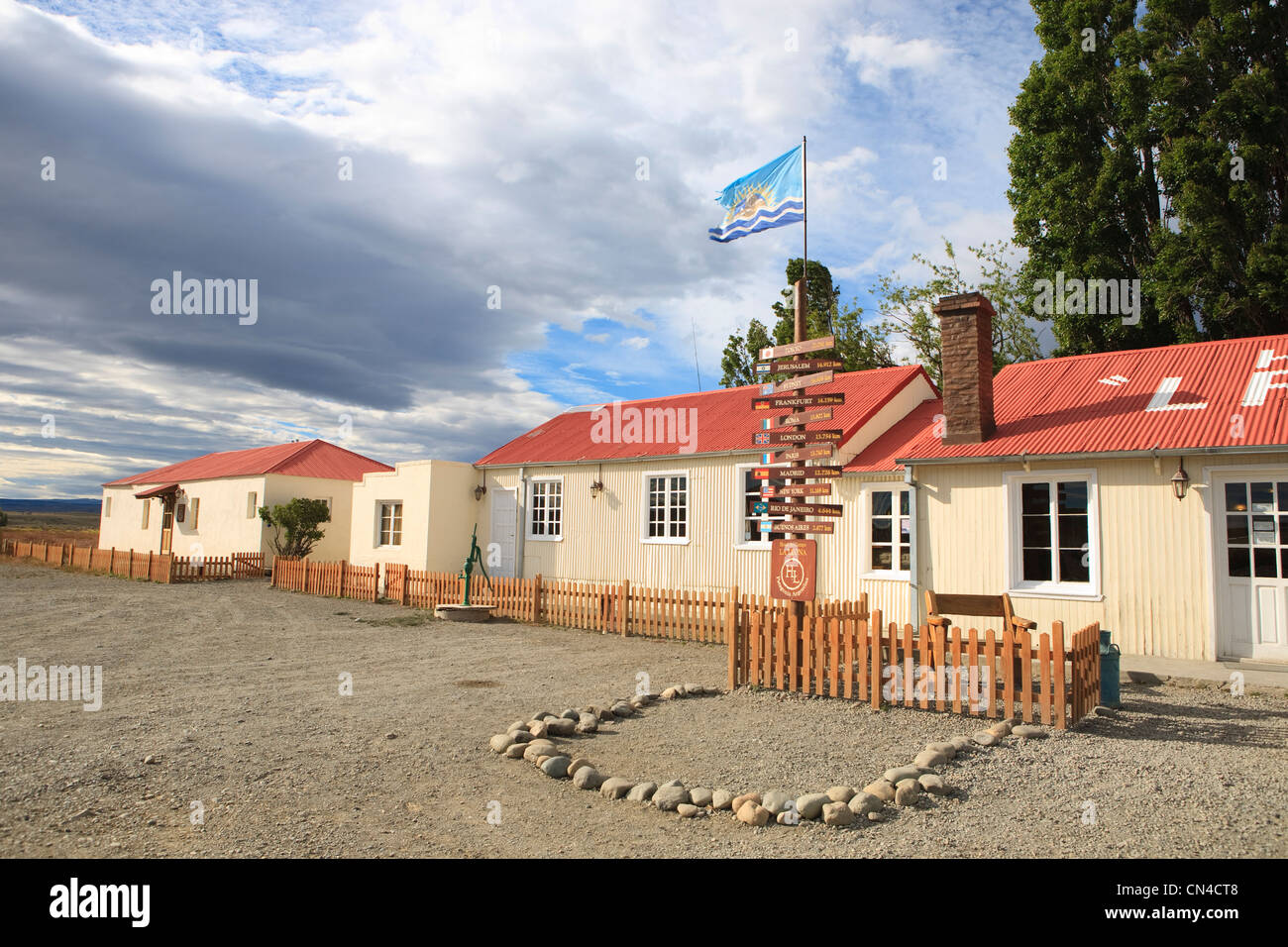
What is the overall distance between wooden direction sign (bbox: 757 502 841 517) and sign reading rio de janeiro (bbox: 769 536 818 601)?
207 millimetres

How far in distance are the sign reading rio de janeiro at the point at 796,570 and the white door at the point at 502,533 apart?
40.1 feet

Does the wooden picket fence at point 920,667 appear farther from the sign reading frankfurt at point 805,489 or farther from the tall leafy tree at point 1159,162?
the tall leafy tree at point 1159,162

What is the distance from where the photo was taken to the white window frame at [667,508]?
17.7 meters

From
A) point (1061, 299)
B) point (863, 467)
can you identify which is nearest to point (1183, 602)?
point (863, 467)

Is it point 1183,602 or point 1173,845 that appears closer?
point 1173,845

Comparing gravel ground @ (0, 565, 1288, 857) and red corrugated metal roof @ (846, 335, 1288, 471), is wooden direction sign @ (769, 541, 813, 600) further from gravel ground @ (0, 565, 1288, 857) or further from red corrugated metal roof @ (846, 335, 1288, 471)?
red corrugated metal roof @ (846, 335, 1288, 471)

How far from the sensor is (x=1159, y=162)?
22.5 metres

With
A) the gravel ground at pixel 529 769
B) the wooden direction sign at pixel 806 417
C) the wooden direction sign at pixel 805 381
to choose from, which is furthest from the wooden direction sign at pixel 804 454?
the gravel ground at pixel 529 769

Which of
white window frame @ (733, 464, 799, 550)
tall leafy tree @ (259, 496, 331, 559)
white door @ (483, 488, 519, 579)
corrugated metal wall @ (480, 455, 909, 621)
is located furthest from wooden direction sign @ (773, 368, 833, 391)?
tall leafy tree @ (259, 496, 331, 559)

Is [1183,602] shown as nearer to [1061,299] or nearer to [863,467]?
[863,467]

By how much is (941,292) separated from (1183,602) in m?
21.9

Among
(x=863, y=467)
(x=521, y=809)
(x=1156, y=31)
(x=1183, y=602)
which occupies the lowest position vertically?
(x=521, y=809)

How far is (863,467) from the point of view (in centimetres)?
1480
